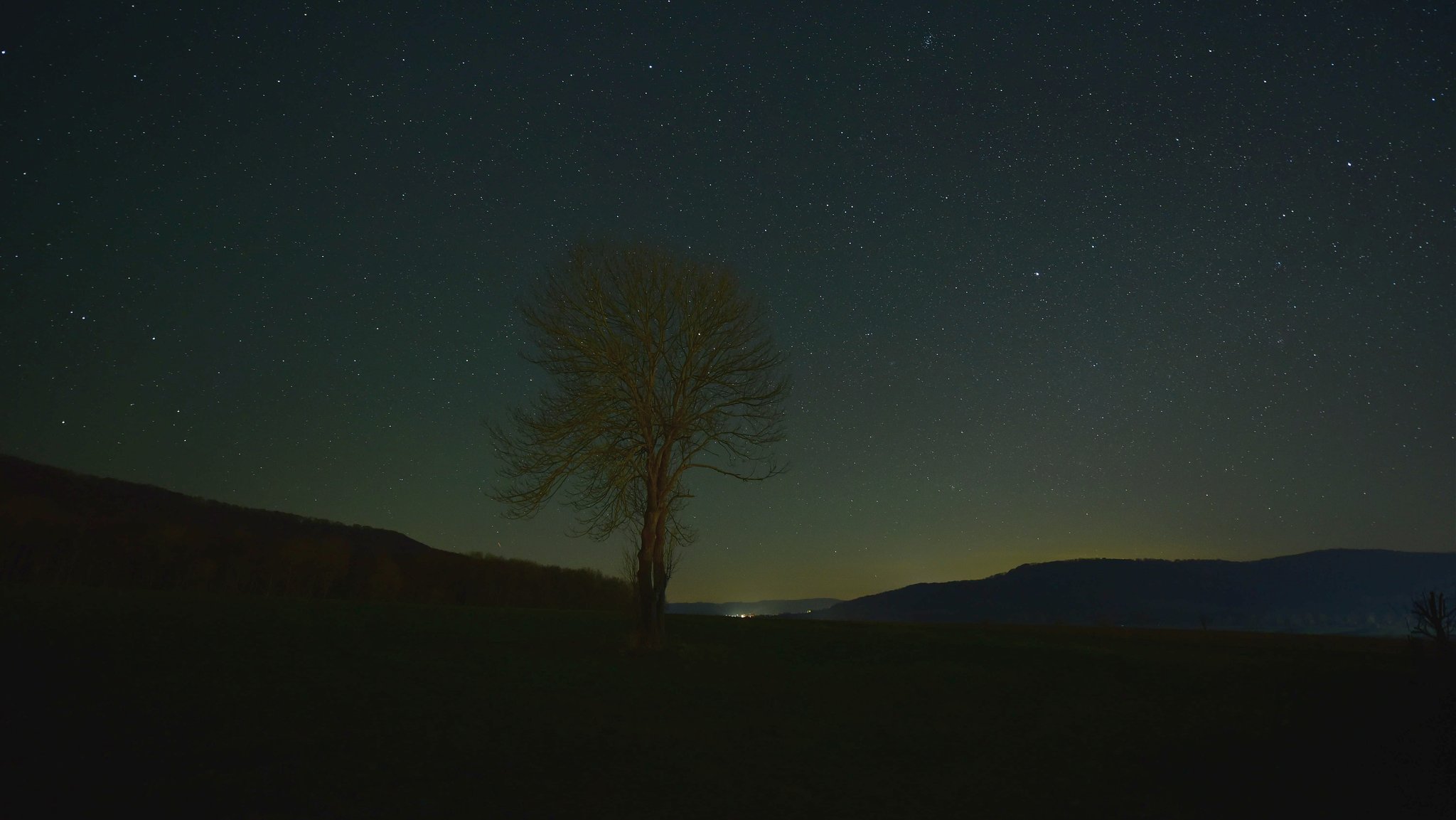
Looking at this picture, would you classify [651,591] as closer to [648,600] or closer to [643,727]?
[648,600]

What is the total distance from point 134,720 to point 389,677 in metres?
3.93

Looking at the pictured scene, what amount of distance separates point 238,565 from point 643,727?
104ft

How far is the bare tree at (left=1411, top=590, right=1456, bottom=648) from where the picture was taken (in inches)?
673

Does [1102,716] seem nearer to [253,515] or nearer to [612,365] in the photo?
[612,365]

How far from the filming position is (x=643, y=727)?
10.6m

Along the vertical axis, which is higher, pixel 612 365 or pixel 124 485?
pixel 124 485

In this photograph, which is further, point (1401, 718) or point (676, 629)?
point (676, 629)

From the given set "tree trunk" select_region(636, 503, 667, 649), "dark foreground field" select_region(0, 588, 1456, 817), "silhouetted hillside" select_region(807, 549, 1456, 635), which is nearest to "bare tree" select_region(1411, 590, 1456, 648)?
"dark foreground field" select_region(0, 588, 1456, 817)

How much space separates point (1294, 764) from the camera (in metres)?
10.4

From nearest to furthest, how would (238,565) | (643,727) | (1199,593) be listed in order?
1. (643,727)
2. (238,565)
3. (1199,593)

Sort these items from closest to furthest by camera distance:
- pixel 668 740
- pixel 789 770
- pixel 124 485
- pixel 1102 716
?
pixel 789 770
pixel 668 740
pixel 1102 716
pixel 124 485

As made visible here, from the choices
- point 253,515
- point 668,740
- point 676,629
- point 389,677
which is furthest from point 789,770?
point 253,515

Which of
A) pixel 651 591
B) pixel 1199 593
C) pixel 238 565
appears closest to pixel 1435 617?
pixel 651 591

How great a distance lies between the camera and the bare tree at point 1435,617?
56.1 feet
